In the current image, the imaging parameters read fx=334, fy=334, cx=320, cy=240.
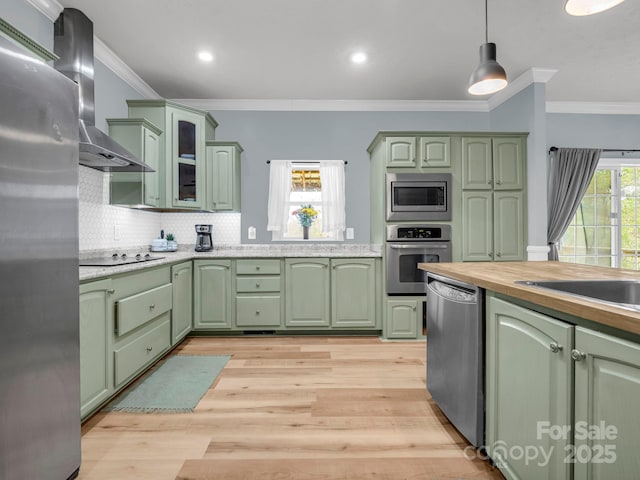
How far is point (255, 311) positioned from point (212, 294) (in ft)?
1.59

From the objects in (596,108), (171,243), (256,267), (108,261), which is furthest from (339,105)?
(596,108)

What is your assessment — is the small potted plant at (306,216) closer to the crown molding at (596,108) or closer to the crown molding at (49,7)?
the crown molding at (49,7)

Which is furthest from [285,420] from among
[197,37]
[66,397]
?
[197,37]

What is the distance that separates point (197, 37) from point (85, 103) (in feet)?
3.43

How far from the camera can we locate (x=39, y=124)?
1.23 m

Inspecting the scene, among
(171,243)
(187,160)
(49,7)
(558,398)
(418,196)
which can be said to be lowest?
(558,398)

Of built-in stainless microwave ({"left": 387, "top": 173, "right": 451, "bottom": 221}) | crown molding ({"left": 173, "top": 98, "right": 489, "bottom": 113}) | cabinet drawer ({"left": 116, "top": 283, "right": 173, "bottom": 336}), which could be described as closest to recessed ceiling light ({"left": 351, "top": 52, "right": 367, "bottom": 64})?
crown molding ({"left": 173, "top": 98, "right": 489, "bottom": 113})

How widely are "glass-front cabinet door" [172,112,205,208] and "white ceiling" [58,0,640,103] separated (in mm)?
475

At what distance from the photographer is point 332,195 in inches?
163

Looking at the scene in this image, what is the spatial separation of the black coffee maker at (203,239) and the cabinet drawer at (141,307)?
103 cm

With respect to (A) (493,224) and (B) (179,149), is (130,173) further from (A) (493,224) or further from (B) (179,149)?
(A) (493,224)

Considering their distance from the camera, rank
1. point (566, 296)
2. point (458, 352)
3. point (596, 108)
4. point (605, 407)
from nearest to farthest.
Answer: point (605, 407)
point (566, 296)
point (458, 352)
point (596, 108)

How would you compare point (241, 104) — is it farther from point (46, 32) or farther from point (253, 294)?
point (253, 294)

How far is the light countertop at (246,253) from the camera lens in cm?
210
